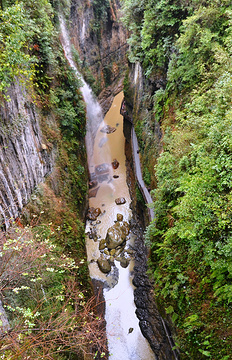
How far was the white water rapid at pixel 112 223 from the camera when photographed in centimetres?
1026

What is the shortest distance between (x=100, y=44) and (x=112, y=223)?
24.7 metres

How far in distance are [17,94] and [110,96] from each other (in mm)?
23648

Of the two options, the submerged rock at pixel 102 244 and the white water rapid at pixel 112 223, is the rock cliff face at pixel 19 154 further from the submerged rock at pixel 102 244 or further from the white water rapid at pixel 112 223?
the submerged rock at pixel 102 244

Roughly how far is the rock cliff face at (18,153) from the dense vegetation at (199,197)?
510cm

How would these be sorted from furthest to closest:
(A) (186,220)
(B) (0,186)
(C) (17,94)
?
(C) (17,94)
(B) (0,186)
(A) (186,220)

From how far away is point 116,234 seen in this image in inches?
583

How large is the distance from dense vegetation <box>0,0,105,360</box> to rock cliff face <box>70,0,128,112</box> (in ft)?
40.3

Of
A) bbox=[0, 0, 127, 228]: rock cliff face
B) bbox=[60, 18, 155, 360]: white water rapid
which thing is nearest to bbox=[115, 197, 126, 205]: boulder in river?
bbox=[60, 18, 155, 360]: white water rapid

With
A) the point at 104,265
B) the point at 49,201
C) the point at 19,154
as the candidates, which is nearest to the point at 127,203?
the point at 104,265

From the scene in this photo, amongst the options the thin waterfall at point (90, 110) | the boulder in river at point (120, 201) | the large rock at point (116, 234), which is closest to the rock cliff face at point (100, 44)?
the thin waterfall at point (90, 110)

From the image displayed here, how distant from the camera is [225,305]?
4684 millimetres

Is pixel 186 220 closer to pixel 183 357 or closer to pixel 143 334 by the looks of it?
pixel 183 357

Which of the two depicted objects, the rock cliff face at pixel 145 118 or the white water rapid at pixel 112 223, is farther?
the rock cliff face at pixel 145 118

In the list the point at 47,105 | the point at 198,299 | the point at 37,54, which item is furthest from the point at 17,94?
the point at 198,299
